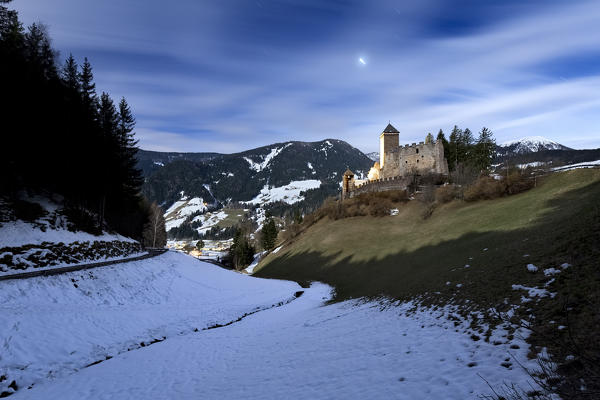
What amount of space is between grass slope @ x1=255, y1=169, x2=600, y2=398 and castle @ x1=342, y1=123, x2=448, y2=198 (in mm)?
14347

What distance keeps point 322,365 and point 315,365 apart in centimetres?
30

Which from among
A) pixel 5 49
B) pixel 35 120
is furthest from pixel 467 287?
pixel 5 49

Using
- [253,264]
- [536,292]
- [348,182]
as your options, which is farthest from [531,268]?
[253,264]

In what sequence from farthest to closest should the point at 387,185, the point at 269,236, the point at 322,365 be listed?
the point at 269,236 < the point at 387,185 < the point at 322,365

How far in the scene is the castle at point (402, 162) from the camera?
6462 centimetres

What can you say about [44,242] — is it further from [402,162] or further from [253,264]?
[402,162]

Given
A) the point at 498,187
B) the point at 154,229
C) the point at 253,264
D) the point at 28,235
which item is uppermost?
the point at 498,187

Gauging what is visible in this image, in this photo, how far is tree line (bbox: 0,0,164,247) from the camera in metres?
26.0

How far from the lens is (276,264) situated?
189 ft

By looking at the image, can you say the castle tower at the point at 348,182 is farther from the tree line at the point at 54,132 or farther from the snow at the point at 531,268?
the snow at the point at 531,268

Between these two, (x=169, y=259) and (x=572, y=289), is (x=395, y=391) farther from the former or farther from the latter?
(x=169, y=259)

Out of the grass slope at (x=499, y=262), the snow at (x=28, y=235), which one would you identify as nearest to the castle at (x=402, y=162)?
the grass slope at (x=499, y=262)

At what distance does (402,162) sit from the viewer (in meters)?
68.9

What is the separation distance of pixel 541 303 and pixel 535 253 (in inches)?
218
